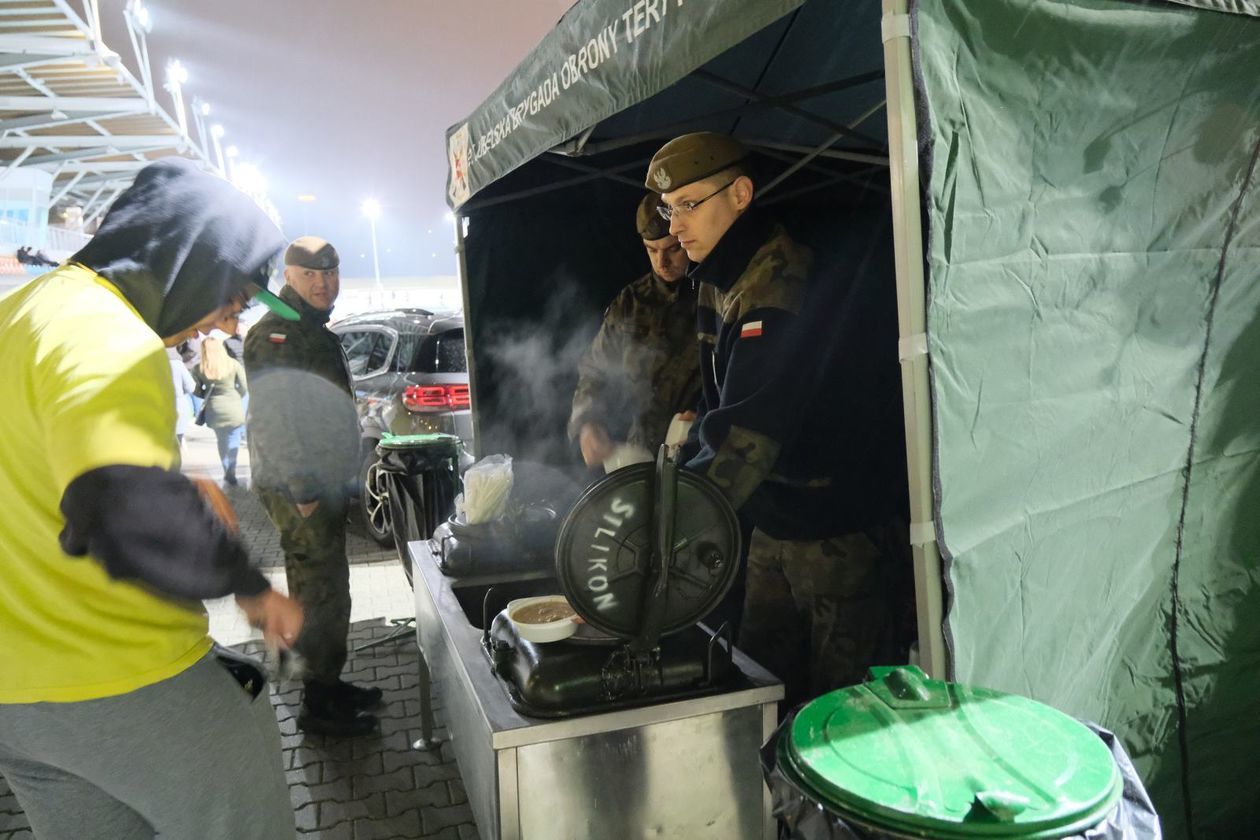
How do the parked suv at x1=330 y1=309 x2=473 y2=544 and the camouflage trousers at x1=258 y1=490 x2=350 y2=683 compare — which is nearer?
the camouflage trousers at x1=258 y1=490 x2=350 y2=683

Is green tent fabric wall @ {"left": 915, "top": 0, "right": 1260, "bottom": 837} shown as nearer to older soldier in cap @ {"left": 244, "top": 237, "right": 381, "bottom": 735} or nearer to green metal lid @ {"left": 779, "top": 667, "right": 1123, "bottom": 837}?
green metal lid @ {"left": 779, "top": 667, "right": 1123, "bottom": 837}

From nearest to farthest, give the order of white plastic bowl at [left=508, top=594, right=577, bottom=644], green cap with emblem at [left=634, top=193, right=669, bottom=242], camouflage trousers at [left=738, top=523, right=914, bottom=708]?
white plastic bowl at [left=508, top=594, right=577, bottom=644] < camouflage trousers at [left=738, top=523, right=914, bottom=708] < green cap with emblem at [left=634, top=193, right=669, bottom=242]

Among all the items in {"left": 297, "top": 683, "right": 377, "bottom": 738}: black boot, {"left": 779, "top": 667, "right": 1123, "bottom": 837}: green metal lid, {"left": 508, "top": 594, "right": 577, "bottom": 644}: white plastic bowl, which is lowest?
{"left": 297, "top": 683, "right": 377, "bottom": 738}: black boot

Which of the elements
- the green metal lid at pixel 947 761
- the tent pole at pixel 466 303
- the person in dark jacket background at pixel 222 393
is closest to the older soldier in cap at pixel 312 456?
the tent pole at pixel 466 303

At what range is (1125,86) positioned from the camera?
1.71 metres

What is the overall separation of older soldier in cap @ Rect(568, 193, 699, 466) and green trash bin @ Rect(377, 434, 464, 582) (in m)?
1.00

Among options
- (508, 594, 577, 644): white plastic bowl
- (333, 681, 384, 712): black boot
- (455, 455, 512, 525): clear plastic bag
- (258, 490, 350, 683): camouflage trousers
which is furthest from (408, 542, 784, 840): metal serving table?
(333, 681, 384, 712): black boot

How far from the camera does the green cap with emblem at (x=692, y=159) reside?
2324 mm

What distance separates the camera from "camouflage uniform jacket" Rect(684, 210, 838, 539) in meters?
1.89

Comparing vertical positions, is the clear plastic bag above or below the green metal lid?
above

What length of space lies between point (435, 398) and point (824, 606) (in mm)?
5088

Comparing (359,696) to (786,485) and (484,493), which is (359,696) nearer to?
(484,493)

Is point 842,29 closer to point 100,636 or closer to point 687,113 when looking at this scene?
point 687,113

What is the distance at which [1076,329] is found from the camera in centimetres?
174
